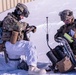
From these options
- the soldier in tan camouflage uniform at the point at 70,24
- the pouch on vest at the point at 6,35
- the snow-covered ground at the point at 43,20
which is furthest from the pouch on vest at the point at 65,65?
the pouch on vest at the point at 6,35

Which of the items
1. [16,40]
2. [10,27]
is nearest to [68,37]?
[16,40]

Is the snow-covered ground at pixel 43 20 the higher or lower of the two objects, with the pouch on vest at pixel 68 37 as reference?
lower

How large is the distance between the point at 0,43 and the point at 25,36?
407 mm

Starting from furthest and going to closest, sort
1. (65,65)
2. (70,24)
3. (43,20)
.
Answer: (43,20) < (70,24) < (65,65)

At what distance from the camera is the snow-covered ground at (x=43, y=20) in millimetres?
6883

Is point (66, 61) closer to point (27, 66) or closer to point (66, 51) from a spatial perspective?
point (66, 51)

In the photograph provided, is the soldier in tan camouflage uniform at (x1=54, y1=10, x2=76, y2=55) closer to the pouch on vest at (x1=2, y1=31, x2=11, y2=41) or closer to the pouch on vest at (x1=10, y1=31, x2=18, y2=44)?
the pouch on vest at (x1=10, y1=31, x2=18, y2=44)

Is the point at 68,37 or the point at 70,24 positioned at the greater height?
the point at 70,24

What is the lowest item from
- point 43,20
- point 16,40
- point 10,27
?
point 43,20

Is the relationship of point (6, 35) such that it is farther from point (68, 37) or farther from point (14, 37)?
point (68, 37)

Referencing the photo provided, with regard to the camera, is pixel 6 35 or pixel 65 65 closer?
pixel 65 65

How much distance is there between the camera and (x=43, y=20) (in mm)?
9070

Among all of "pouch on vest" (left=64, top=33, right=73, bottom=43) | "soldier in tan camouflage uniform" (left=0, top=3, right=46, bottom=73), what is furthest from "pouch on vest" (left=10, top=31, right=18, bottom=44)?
"pouch on vest" (left=64, top=33, right=73, bottom=43)

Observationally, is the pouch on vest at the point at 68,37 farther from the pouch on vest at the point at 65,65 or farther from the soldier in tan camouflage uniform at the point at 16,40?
the soldier in tan camouflage uniform at the point at 16,40
